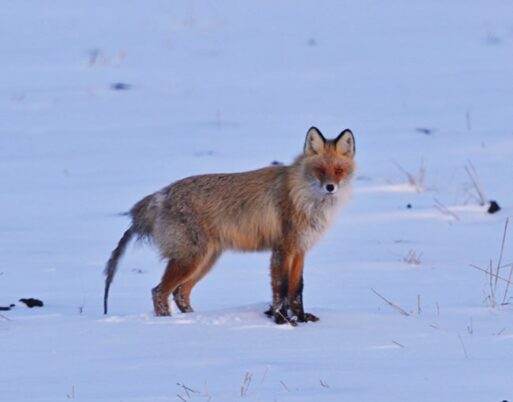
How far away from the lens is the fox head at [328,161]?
829 centimetres

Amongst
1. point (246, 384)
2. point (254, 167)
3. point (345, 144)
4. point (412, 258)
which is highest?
point (345, 144)

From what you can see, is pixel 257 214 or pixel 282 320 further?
pixel 257 214

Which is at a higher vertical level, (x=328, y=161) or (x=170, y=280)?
(x=328, y=161)

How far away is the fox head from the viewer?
8.29 m

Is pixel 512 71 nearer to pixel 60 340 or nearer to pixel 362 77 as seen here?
pixel 362 77

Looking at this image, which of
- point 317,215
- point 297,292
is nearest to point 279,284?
point 297,292

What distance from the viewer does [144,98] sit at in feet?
63.4

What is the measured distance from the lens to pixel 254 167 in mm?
14422

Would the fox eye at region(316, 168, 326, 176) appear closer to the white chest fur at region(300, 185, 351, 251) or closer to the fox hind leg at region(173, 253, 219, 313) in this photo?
the white chest fur at region(300, 185, 351, 251)

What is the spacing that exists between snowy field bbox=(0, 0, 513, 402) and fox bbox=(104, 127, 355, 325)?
15.3 inches

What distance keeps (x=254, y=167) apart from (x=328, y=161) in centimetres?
606

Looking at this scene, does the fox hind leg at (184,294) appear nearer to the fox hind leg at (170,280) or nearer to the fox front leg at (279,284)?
the fox hind leg at (170,280)

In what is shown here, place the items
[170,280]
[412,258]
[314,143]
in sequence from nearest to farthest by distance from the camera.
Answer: [314,143], [170,280], [412,258]

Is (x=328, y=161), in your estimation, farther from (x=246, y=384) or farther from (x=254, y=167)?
(x=254, y=167)
